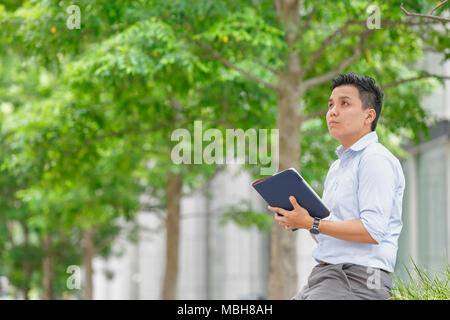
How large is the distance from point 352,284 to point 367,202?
385 mm

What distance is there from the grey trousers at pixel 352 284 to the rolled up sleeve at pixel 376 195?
203 mm

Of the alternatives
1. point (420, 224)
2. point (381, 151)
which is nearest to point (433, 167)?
point (420, 224)

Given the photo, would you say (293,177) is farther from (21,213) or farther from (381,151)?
(21,213)

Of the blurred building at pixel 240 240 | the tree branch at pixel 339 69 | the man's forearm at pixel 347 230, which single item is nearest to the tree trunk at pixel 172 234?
the blurred building at pixel 240 240

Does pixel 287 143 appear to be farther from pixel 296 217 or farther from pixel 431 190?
pixel 431 190

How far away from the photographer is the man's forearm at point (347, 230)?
8.90 feet

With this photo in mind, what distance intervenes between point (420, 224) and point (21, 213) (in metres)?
10.5

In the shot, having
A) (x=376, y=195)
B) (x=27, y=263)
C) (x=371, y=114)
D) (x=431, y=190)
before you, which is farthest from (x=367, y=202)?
(x=27, y=263)

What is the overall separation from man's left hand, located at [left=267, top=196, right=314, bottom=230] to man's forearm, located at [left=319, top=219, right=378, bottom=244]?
66mm

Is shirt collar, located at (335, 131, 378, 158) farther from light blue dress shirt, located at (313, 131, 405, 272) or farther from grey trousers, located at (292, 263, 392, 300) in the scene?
grey trousers, located at (292, 263, 392, 300)

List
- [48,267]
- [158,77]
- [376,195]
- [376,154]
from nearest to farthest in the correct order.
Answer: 1. [376,195]
2. [376,154]
3. [158,77]
4. [48,267]

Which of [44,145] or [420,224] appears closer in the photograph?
[44,145]

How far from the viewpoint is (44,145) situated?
931 cm

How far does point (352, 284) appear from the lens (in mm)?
2830
